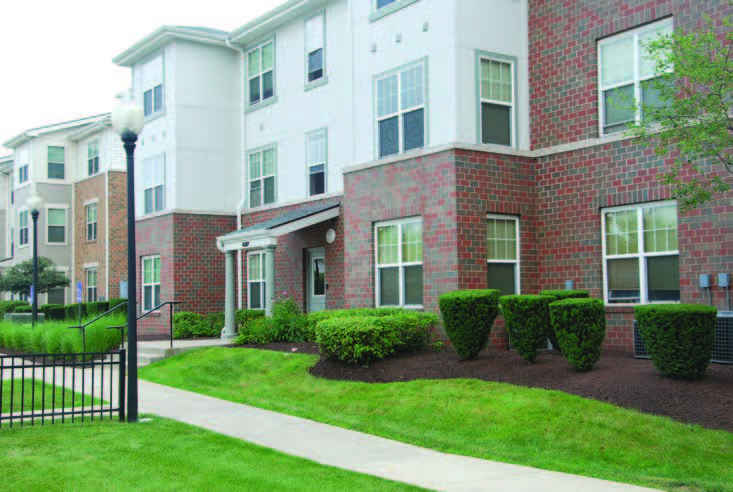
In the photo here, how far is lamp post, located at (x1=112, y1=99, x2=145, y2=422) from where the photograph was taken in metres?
11.0

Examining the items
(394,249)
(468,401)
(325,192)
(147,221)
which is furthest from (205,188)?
(468,401)

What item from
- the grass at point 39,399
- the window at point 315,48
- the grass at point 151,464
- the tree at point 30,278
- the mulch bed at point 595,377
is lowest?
the grass at point 39,399

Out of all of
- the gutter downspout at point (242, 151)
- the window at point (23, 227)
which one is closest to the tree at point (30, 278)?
the window at point (23, 227)

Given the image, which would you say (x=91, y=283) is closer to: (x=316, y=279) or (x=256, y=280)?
(x=256, y=280)

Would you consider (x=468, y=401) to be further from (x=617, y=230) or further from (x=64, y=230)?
(x=64, y=230)

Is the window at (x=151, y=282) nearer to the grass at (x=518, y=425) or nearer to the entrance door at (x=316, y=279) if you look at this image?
the entrance door at (x=316, y=279)

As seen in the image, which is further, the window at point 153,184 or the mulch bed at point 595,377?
the window at point 153,184

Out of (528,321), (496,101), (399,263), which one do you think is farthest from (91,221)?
(528,321)

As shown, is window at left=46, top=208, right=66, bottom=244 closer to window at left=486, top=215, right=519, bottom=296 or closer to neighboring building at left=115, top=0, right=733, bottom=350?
neighboring building at left=115, top=0, right=733, bottom=350

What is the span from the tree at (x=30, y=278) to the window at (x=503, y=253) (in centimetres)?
2396

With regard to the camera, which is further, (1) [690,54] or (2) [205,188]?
(2) [205,188]

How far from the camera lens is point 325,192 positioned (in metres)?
21.1

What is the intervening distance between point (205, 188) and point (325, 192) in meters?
5.47

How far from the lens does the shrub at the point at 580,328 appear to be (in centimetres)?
1116
